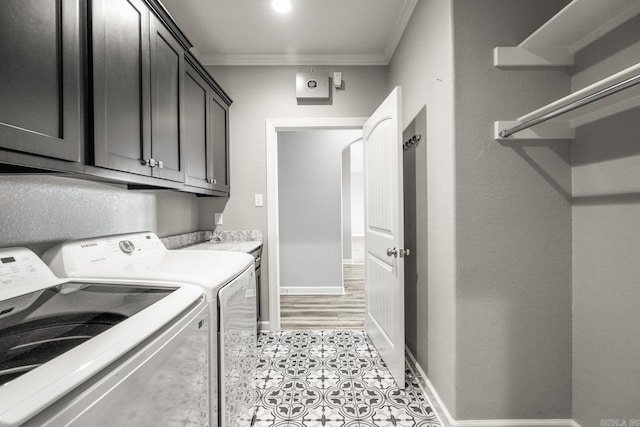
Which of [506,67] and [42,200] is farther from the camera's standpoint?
[506,67]

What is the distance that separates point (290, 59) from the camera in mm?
2801

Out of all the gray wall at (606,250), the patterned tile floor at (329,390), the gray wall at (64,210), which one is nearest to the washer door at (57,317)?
the gray wall at (64,210)

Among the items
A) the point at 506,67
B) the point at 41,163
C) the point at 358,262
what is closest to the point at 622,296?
the point at 506,67

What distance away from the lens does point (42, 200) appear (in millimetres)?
1226

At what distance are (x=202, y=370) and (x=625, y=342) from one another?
5.47 feet

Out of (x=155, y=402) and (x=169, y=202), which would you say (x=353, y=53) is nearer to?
(x=169, y=202)

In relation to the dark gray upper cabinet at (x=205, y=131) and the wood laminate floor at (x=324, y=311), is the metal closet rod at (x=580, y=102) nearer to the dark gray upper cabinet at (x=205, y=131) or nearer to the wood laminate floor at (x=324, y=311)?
the dark gray upper cabinet at (x=205, y=131)

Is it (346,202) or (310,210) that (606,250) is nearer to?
(310,210)

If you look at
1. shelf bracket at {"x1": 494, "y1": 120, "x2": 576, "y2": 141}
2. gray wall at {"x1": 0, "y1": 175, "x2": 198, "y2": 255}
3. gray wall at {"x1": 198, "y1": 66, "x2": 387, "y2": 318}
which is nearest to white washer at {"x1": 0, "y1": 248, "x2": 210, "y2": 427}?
gray wall at {"x1": 0, "y1": 175, "x2": 198, "y2": 255}

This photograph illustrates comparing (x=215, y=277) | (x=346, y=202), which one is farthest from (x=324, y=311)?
(x=346, y=202)

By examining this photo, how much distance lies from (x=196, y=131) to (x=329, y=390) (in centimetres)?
195

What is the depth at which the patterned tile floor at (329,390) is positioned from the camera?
166 centimetres

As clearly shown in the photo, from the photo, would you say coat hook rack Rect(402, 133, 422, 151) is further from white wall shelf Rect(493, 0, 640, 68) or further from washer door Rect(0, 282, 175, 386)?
washer door Rect(0, 282, 175, 386)

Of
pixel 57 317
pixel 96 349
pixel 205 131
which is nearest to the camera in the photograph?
pixel 96 349
